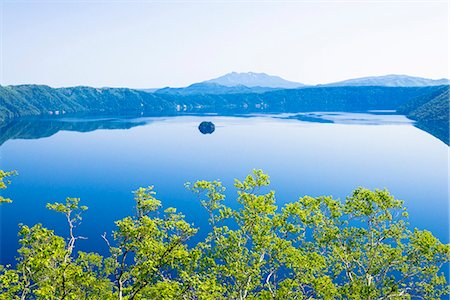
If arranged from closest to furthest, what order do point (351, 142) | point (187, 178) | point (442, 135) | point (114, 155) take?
point (187, 178), point (114, 155), point (351, 142), point (442, 135)

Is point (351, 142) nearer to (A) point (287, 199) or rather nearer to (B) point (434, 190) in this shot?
(B) point (434, 190)

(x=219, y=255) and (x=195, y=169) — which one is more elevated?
(x=219, y=255)

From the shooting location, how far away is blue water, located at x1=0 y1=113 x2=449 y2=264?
6612 centimetres

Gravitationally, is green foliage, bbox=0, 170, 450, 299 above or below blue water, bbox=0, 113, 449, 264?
above

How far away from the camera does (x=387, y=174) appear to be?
9612 centimetres

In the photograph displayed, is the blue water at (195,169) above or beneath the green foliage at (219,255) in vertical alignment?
beneath

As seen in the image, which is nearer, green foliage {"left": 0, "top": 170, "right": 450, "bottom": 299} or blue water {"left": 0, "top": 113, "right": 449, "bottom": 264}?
green foliage {"left": 0, "top": 170, "right": 450, "bottom": 299}

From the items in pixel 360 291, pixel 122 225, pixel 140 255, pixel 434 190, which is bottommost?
pixel 434 190

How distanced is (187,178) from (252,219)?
68.0 meters

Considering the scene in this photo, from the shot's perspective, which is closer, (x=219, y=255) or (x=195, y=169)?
(x=219, y=255)

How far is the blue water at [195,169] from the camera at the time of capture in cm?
6612

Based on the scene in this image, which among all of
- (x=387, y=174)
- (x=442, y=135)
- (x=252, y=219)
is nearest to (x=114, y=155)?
(x=387, y=174)

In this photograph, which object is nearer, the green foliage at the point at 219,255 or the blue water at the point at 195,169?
the green foliage at the point at 219,255

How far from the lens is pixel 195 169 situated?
102 metres
